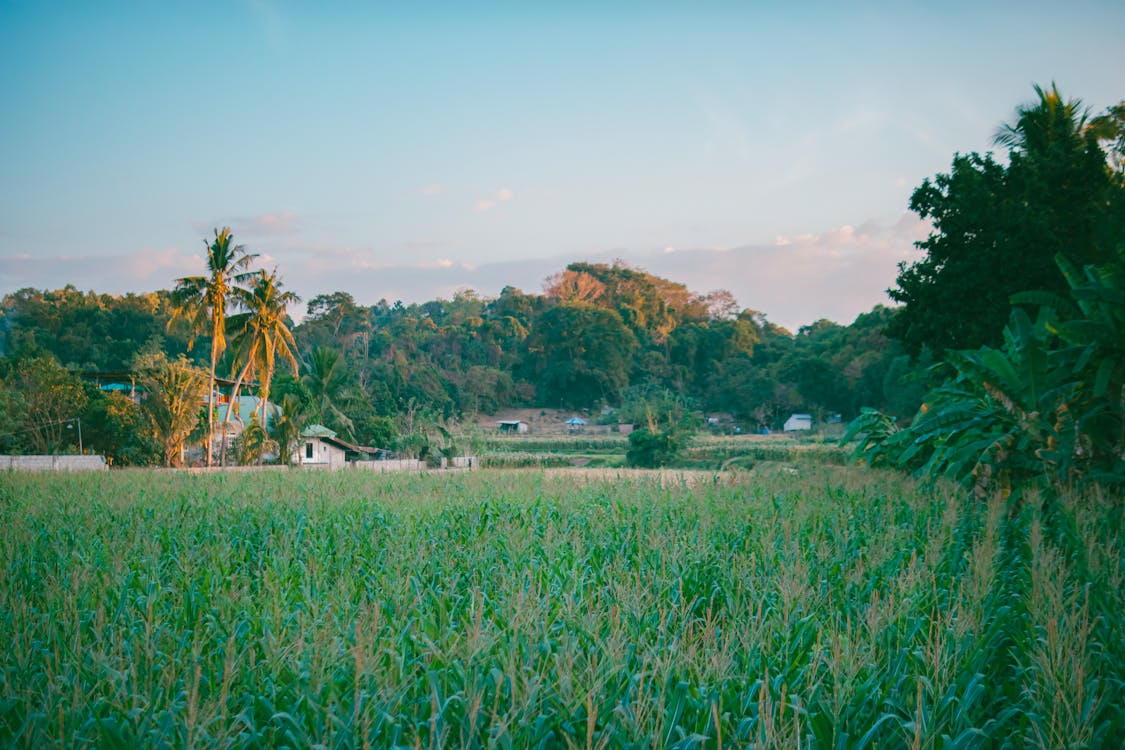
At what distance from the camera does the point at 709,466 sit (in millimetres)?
31297

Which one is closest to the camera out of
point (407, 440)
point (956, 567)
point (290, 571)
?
point (956, 567)

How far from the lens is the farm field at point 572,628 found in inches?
97.6

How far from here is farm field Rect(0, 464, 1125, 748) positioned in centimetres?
248

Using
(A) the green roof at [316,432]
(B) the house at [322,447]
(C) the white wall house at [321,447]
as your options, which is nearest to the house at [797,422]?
(B) the house at [322,447]

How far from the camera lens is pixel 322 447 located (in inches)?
1329

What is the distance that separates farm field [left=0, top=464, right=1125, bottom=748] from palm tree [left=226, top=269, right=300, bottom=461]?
2307 cm

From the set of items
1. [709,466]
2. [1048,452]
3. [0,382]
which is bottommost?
[709,466]

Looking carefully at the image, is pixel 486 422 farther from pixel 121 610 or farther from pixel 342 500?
pixel 121 610

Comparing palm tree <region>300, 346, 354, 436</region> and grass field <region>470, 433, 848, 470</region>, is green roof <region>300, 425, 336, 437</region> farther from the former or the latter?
grass field <region>470, 433, 848, 470</region>

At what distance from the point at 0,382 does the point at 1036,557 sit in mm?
34725

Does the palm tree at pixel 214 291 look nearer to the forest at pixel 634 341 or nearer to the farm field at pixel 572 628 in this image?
the forest at pixel 634 341

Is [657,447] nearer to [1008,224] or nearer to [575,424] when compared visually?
[1008,224]

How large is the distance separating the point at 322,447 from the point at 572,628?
3238 centimetres

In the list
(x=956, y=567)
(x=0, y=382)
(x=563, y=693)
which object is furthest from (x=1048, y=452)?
(x=0, y=382)
